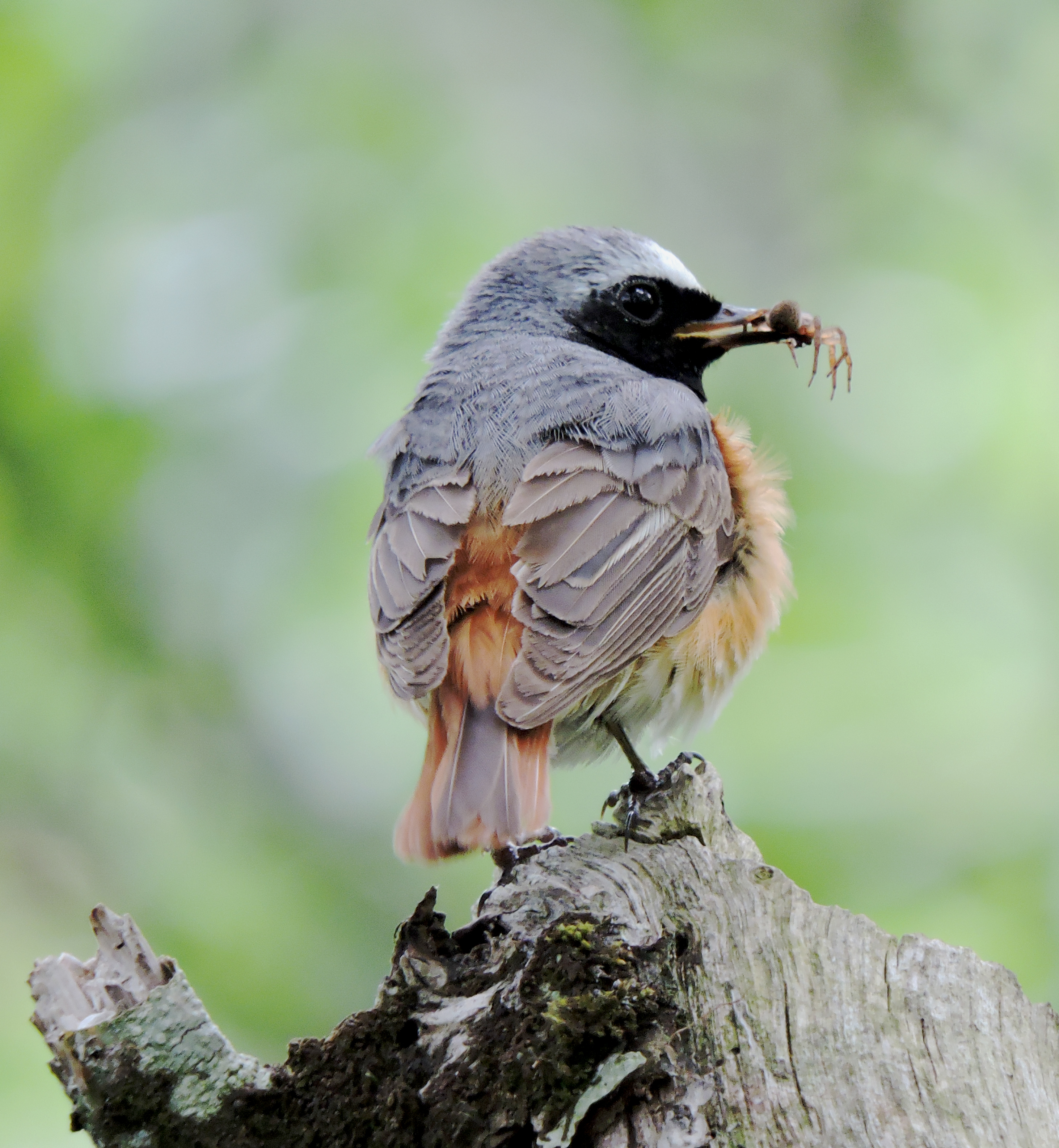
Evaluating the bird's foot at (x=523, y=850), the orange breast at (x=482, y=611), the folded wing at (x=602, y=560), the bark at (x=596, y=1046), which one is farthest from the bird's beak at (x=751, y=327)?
the bark at (x=596, y=1046)

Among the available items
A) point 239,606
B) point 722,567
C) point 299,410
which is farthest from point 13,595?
point 722,567

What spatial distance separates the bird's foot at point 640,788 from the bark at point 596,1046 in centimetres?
75

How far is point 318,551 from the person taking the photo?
429 cm

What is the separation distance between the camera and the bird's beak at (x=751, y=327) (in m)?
4.27

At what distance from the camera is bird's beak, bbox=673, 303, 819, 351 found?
4.27 m

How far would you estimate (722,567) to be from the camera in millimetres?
4156

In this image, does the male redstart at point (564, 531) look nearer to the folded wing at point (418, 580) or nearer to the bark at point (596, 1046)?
the folded wing at point (418, 580)

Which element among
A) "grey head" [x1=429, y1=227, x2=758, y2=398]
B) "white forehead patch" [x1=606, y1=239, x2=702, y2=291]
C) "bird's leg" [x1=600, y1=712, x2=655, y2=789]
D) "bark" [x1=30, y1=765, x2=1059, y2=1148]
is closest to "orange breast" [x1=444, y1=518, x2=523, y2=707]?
"bird's leg" [x1=600, y1=712, x2=655, y2=789]

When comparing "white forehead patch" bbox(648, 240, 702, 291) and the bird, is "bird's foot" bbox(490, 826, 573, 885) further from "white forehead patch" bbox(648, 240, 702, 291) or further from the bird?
"white forehead patch" bbox(648, 240, 702, 291)

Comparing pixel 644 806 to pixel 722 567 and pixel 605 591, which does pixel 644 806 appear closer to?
pixel 605 591

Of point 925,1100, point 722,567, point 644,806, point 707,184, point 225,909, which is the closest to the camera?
point 925,1100

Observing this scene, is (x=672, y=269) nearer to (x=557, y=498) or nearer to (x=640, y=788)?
(x=557, y=498)

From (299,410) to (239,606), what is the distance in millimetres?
736

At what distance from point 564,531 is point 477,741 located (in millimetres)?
711
